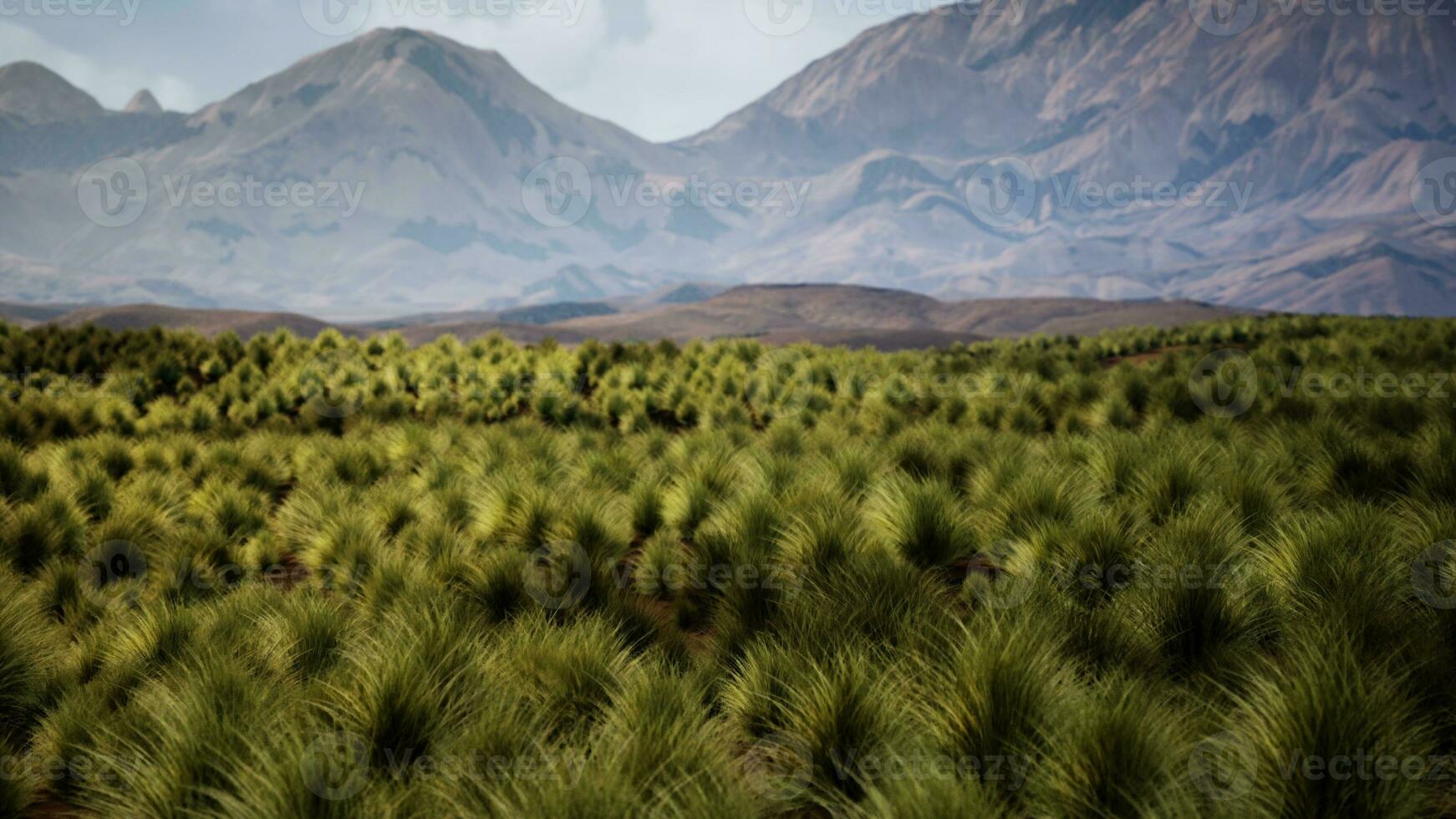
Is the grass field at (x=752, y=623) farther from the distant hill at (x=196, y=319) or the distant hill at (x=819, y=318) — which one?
the distant hill at (x=196, y=319)

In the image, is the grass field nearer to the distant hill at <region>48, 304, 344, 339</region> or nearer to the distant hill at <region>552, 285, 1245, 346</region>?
the distant hill at <region>48, 304, 344, 339</region>

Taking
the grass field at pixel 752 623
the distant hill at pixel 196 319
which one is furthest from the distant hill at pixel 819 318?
the grass field at pixel 752 623

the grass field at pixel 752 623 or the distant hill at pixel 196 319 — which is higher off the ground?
the grass field at pixel 752 623

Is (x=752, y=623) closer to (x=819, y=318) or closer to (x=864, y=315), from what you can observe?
(x=819, y=318)

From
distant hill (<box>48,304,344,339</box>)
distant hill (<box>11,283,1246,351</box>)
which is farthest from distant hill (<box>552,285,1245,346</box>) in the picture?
distant hill (<box>48,304,344,339</box>)

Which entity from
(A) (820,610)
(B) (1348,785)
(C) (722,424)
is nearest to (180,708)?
(A) (820,610)

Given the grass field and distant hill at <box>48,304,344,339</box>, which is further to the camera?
distant hill at <box>48,304,344,339</box>

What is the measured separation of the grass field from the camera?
222 centimetres

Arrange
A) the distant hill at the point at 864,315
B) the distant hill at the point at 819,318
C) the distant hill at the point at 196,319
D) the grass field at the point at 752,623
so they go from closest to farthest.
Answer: the grass field at the point at 752,623 < the distant hill at the point at 196,319 < the distant hill at the point at 819,318 < the distant hill at the point at 864,315

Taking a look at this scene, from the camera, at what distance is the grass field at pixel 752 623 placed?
7.30 feet

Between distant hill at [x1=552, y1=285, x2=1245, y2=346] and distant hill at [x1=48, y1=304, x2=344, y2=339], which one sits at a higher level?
distant hill at [x1=552, y1=285, x2=1245, y2=346]

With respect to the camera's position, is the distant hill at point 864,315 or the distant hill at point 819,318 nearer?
the distant hill at point 819,318

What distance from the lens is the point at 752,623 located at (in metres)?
3.80

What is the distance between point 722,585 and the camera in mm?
4469
